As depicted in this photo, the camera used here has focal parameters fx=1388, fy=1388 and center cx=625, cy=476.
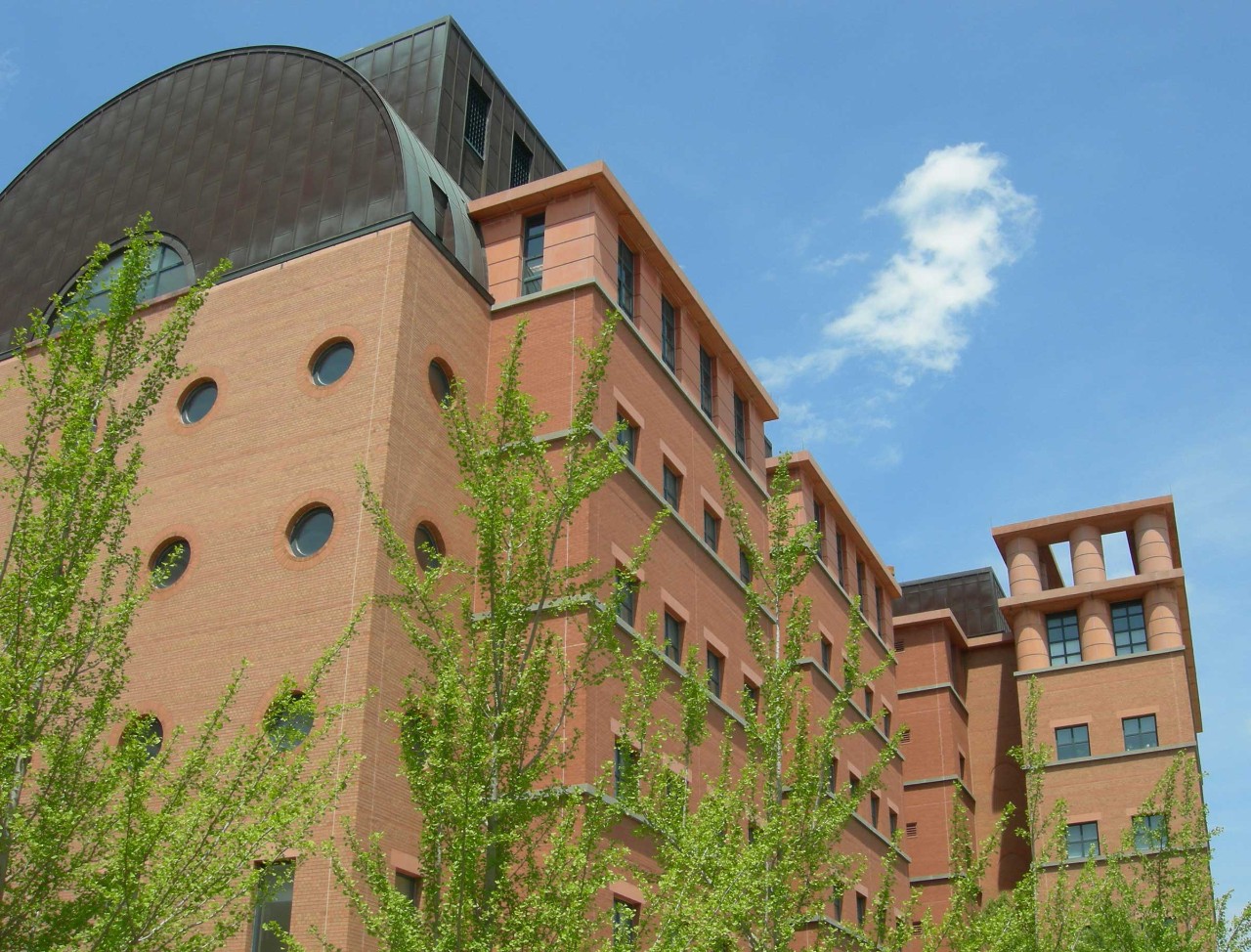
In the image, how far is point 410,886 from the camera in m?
22.3

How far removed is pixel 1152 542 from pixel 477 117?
27038 millimetres

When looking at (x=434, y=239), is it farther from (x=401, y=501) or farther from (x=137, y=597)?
(x=137, y=597)

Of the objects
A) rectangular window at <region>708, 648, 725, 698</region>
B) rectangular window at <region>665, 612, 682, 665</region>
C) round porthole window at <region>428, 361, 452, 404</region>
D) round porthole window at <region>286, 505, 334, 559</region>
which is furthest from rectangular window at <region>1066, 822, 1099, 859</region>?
round porthole window at <region>286, 505, 334, 559</region>

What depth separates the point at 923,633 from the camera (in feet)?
164

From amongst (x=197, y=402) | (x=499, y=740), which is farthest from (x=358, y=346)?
(x=499, y=740)

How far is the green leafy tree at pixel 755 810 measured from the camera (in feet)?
57.5

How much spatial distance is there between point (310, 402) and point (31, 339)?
9.36m

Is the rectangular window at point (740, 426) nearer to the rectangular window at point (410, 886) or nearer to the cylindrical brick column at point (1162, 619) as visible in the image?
the rectangular window at point (410, 886)

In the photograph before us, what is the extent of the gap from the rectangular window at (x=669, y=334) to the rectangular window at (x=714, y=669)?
21.6ft

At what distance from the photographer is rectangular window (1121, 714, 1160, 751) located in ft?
144

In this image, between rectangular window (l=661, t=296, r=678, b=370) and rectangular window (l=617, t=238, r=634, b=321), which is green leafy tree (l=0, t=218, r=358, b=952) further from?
rectangular window (l=661, t=296, r=678, b=370)

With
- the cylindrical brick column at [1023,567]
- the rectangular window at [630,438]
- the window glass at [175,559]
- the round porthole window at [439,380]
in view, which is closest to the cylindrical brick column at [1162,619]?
the cylindrical brick column at [1023,567]

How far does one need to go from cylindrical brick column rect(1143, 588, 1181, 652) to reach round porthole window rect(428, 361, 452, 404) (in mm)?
28284

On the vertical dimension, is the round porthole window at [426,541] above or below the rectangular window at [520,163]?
below
